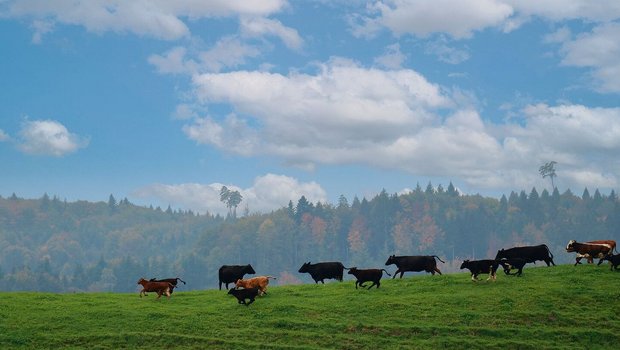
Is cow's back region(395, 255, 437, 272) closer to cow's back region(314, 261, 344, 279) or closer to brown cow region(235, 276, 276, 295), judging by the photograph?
cow's back region(314, 261, 344, 279)

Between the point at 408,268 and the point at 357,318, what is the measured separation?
10.6m

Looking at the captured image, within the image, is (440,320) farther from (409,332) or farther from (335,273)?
(335,273)

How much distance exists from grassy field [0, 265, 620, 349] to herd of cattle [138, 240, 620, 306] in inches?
28.1

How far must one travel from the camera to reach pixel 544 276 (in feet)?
119

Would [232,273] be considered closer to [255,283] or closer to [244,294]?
[255,283]

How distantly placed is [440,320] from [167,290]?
15.3 metres

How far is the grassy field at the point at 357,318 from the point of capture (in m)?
27.9

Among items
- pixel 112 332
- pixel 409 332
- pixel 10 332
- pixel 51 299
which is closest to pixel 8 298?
pixel 51 299

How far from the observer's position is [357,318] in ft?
100.0

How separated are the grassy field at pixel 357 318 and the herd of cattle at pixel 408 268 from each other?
2.35ft

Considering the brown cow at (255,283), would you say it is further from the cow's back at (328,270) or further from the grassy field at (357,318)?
the cow's back at (328,270)

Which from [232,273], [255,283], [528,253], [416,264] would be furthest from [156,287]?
[528,253]

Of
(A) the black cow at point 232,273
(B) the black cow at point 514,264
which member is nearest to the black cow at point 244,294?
(A) the black cow at point 232,273

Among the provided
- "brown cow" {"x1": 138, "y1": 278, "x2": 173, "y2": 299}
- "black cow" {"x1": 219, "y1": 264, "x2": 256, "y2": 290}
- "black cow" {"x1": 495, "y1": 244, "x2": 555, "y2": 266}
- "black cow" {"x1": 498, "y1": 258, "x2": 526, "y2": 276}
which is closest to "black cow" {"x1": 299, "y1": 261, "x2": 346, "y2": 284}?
"black cow" {"x1": 219, "y1": 264, "x2": 256, "y2": 290}
